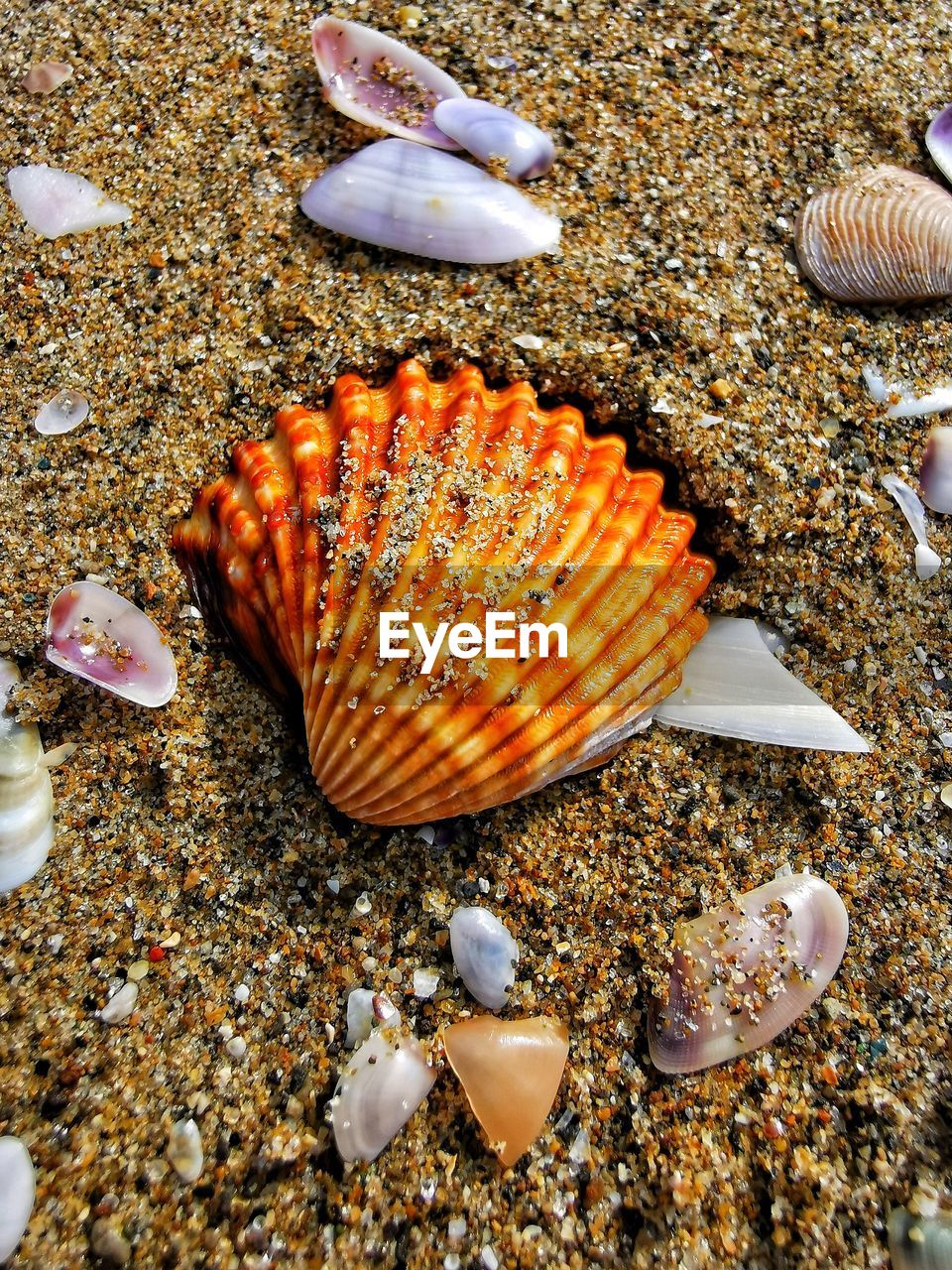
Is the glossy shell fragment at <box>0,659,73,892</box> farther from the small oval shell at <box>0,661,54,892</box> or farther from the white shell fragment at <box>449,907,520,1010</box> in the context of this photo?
the white shell fragment at <box>449,907,520,1010</box>

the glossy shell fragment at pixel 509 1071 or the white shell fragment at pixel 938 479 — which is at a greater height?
the white shell fragment at pixel 938 479

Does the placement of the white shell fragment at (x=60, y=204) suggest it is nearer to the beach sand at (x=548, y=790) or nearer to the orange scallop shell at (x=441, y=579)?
the beach sand at (x=548, y=790)

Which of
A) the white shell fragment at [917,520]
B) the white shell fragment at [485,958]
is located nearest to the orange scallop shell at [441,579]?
the white shell fragment at [485,958]

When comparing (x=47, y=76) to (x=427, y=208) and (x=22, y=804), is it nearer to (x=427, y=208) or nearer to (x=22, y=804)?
(x=427, y=208)

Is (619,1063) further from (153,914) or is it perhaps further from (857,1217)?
(153,914)

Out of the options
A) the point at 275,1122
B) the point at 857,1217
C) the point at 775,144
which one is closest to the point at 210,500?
the point at 275,1122
